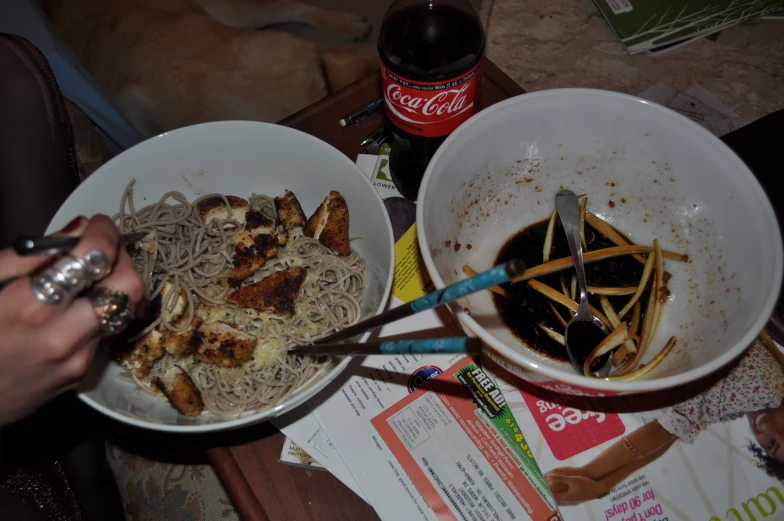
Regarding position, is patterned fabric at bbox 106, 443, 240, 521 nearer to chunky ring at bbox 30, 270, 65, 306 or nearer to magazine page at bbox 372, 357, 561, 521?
magazine page at bbox 372, 357, 561, 521

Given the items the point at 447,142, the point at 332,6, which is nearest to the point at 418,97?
the point at 447,142

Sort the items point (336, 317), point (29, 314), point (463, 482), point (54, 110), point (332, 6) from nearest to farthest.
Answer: point (29, 314) → point (463, 482) → point (336, 317) → point (54, 110) → point (332, 6)

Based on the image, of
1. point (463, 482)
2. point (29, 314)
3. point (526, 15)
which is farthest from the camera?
point (526, 15)

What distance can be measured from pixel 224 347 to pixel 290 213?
26 cm

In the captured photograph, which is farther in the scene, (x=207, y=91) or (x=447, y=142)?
(x=207, y=91)

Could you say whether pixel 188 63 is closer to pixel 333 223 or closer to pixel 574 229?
pixel 333 223

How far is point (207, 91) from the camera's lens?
1594 millimetres

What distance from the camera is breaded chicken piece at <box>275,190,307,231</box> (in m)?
0.91

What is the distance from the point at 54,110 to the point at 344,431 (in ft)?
2.87

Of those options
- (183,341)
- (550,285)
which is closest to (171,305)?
(183,341)

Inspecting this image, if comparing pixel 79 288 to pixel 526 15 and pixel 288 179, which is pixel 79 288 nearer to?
pixel 288 179

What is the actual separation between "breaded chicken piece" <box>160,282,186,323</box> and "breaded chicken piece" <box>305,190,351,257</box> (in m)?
0.25

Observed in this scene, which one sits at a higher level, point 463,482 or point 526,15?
point 526,15

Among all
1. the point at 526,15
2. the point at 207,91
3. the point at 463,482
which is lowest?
the point at 463,482
